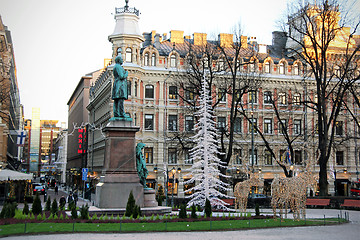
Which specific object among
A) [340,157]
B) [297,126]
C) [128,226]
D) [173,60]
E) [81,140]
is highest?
[173,60]

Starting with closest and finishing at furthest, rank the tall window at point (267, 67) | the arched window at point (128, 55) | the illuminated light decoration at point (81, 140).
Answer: the arched window at point (128, 55), the tall window at point (267, 67), the illuminated light decoration at point (81, 140)

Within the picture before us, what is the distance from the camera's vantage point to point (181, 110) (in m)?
54.6

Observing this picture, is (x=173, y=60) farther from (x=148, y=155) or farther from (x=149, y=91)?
(x=148, y=155)

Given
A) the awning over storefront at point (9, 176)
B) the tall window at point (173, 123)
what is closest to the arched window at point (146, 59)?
the tall window at point (173, 123)

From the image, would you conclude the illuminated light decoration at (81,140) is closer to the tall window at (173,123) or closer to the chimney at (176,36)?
the chimney at (176,36)

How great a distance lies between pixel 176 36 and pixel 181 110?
12125 millimetres

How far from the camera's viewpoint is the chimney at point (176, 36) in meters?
61.3

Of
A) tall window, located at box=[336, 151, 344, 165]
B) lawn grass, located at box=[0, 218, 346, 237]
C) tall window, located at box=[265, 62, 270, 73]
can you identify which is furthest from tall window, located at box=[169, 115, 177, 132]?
lawn grass, located at box=[0, 218, 346, 237]

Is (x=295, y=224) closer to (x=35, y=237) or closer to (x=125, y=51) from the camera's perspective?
(x=35, y=237)

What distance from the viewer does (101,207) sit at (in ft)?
74.1

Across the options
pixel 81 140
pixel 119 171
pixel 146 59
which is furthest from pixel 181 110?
pixel 119 171

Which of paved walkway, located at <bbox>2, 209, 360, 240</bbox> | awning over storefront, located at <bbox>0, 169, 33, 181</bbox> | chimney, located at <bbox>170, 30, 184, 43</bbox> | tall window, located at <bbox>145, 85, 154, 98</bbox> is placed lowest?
paved walkway, located at <bbox>2, 209, 360, 240</bbox>

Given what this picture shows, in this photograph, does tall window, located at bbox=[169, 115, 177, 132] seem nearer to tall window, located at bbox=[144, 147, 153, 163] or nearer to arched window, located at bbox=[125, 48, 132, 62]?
tall window, located at bbox=[144, 147, 153, 163]

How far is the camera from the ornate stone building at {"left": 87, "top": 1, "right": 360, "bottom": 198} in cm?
5272
